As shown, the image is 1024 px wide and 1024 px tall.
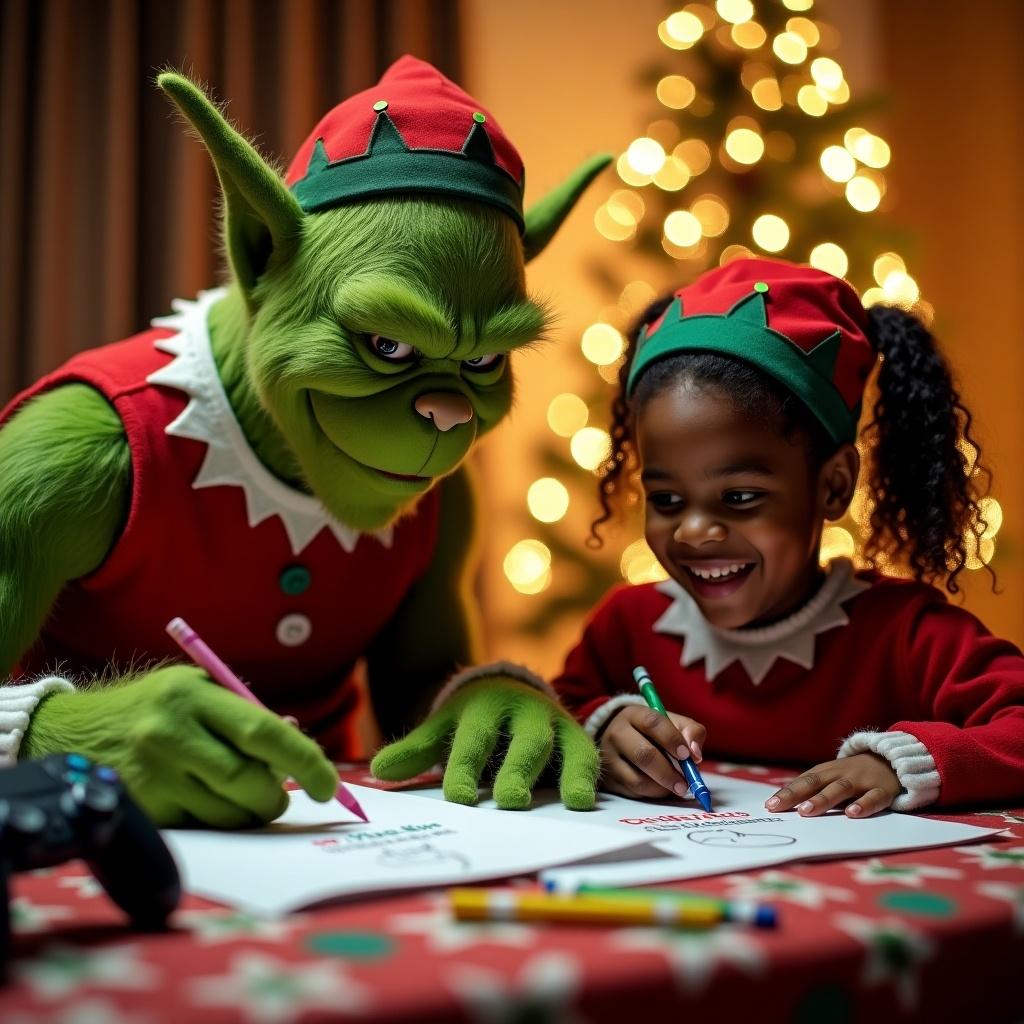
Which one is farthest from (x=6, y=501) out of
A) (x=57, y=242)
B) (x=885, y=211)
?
(x=885, y=211)

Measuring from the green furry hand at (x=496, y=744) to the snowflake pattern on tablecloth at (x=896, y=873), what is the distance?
0.75 ft

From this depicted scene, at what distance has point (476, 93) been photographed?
7.65ft

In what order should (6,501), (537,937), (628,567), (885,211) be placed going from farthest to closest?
(885,211), (628,567), (6,501), (537,937)

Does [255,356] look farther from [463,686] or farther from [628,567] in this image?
[628,567]

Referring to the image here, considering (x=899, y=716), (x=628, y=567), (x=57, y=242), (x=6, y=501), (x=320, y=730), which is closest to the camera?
(x=6, y=501)

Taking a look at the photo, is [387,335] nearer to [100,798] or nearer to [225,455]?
[225,455]

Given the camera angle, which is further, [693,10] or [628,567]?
[693,10]

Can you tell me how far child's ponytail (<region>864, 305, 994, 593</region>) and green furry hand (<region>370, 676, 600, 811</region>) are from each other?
0.45 m

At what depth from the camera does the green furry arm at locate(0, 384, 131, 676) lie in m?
0.87

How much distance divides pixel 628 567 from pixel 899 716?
1.14 meters

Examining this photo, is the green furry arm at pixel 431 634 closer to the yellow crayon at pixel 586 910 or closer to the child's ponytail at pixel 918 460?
the child's ponytail at pixel 918 460

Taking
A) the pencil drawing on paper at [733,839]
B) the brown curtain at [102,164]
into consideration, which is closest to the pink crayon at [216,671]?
the pencil drawing on paper at [733,839]

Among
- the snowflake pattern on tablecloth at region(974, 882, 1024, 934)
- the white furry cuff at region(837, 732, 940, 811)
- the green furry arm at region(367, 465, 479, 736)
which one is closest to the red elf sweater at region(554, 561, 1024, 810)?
the white furry cuff at region(837, 732, 940, 811)

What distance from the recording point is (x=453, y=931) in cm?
50
